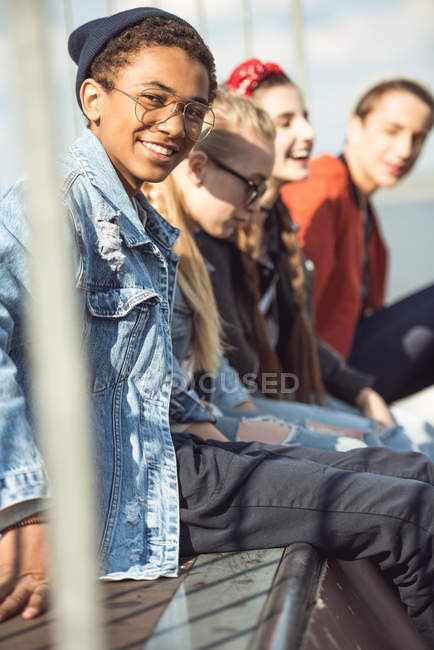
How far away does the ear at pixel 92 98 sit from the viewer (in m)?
1.34

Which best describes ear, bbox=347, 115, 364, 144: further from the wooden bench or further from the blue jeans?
the wooden bench

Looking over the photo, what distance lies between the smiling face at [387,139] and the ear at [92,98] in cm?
193

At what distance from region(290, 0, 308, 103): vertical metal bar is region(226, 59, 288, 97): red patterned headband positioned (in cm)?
113

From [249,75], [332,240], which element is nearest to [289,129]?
[249,75]

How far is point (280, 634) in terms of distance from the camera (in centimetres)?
95

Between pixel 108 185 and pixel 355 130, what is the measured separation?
6.79ft

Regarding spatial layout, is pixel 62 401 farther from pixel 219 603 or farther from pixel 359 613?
pixel 359 613

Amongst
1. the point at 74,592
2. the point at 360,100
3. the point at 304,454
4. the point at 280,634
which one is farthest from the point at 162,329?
the point at 360,100

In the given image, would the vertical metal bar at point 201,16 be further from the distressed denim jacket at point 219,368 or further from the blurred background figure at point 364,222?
the distressed denim jacket at point 219,368

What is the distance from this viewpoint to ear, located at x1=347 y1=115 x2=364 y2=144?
3.12 metres

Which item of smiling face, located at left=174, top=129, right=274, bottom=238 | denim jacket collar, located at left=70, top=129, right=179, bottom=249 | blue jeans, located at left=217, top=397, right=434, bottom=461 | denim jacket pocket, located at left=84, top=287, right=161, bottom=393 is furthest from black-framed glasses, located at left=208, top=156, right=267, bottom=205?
denim jacket pocket, located at left=84, top=287, right=161, bottom=393

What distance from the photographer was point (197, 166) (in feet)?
6.39

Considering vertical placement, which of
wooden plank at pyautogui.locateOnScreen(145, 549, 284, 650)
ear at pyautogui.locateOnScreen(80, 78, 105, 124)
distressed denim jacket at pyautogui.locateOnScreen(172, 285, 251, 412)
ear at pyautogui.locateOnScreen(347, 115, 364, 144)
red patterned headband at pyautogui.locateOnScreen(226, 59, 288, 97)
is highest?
red patterned headband at pyautogui.locateOnScreen(226, 59, 288, 97)

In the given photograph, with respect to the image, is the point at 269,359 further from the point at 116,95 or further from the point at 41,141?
the point at 41,141
